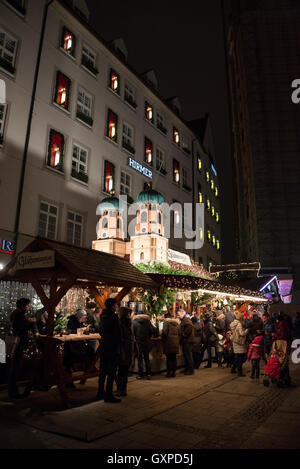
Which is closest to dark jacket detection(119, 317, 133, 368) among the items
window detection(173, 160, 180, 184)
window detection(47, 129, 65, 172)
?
window detection(47, 129, 65, 172)

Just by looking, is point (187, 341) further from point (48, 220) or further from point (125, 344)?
point (48, 220)

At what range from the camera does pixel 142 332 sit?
9516mm

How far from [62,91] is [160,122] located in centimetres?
1086

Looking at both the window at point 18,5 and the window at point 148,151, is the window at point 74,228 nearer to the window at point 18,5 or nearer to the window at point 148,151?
the window at point 148,151

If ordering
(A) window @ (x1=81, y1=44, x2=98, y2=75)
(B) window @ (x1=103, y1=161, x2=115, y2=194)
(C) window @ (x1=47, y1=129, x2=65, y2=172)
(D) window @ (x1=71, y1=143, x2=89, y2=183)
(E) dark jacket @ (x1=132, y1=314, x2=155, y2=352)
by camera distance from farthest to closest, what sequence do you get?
(B) window @ (x1=103, y1=161, x2=115, y2=194)
(A) window @ (x1=81, y1=44, x2=98, y2=75)
(D) window @ (x1=71, y1=143, x2=89, y2=183)
(C) window @ (x1=47, y1=129, x2=65, y2=172)
(E) dark jacket @ (x1=132, y1=314, x2=155, y2=352)

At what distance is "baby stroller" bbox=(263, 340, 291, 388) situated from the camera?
8.61 meters

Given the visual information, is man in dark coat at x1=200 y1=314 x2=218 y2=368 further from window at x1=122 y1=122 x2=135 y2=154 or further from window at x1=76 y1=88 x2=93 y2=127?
window at x1=122 y1=122 x2=135 y2=154

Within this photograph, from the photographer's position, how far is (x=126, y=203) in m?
22.6

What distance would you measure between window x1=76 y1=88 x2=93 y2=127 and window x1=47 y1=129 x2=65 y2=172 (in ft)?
7.37

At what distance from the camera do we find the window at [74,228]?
1828cm

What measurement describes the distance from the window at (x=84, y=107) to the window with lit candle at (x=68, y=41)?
85.4 inches

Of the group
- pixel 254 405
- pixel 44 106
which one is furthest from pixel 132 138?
pixel 254 405

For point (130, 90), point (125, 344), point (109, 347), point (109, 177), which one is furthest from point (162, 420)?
point (130, 90)

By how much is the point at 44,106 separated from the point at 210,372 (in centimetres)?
1479
